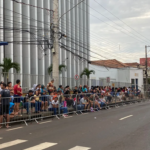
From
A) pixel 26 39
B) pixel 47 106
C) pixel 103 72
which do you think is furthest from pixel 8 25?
pixel 103 72

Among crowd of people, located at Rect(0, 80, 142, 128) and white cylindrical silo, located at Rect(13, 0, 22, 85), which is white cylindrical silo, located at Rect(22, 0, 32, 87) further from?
crowd of people, located at Rect(0, 80, 142, 128)

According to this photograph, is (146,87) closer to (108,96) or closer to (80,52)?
(80,52)

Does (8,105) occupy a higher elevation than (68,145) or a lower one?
higher

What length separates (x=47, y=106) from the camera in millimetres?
12867

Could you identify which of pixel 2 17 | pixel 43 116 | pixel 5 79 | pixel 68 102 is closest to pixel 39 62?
pixel 2 17

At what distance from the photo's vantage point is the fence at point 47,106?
10.9 m

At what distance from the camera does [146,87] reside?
32.8 m

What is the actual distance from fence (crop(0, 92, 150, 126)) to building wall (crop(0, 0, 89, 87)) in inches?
216

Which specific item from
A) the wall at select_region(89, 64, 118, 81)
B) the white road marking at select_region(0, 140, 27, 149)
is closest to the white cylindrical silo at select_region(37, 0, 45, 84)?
the wall at select_region(89, 64, 118, 81)

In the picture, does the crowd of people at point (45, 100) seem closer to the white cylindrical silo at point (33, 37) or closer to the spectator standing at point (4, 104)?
the spectator standing at point (4, 104)

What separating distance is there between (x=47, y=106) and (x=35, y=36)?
15.9m

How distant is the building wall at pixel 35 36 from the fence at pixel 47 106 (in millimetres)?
5483

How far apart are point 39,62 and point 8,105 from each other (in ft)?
59.5

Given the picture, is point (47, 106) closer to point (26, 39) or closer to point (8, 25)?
point (8, 25)
